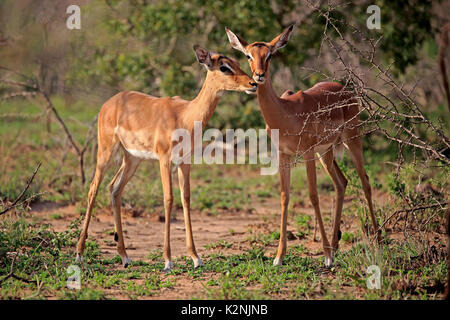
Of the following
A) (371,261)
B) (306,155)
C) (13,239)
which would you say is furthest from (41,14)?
(371,261)

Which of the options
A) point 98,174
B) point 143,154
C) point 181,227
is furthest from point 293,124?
point 181,227

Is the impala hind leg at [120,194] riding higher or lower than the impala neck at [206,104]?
lower

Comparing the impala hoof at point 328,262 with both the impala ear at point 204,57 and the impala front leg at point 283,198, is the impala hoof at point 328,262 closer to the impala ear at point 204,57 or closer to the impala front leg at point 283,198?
the impala front leg at point 283,198

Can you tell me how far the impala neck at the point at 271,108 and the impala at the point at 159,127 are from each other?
0.25 meters

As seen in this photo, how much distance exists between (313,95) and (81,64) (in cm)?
624

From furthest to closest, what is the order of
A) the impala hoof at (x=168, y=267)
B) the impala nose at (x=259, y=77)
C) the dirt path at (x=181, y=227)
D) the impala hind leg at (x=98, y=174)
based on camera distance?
the dirt path at (x=181, y=227) → the impala hind leg at (x=98, y=174) → the impala hoof at (x=168, y=267) → the impala nose at (x=259, y=77)

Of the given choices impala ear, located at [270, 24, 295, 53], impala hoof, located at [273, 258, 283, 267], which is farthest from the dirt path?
impala ear, located at [270, 24, 295, 53]

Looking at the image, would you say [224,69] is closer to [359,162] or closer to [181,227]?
[359,162]

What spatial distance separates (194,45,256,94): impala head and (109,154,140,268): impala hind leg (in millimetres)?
1439

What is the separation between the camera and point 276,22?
424 inches

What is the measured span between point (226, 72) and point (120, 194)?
6.10 ft

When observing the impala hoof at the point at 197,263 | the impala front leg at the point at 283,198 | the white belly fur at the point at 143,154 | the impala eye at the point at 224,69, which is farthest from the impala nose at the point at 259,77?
the impala hoof at the point at 197,263

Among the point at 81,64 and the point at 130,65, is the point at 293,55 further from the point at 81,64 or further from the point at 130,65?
the point at 81,64

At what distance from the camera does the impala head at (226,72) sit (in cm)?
595
